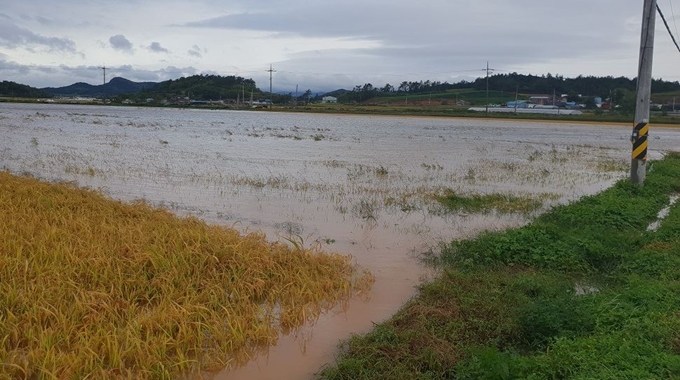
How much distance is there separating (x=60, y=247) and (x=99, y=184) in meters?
8.19

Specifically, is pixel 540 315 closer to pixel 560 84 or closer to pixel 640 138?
pixel 640 138

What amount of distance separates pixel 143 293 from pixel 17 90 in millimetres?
135464

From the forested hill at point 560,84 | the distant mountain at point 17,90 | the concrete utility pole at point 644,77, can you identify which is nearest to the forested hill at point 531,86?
the forested hill at point 560,84

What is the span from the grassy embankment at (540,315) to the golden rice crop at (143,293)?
1.15m

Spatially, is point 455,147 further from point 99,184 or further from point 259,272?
point 259,272

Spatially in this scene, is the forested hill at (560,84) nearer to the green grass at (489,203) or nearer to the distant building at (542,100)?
the distant building at (542,100)

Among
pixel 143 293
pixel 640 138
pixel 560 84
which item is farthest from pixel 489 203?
pixel 560 84

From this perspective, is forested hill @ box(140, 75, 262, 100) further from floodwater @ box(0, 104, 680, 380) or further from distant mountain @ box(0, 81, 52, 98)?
floodwater @ box(0, 104, 680, 380)

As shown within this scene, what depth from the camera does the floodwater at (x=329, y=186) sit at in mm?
6496

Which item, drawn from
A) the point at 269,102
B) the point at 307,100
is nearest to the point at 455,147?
the point at 269,102

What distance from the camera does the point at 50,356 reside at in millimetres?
4316

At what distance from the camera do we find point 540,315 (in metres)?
5.14

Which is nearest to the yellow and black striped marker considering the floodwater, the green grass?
the floodwater

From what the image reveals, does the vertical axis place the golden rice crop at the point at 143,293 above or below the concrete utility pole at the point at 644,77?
below
